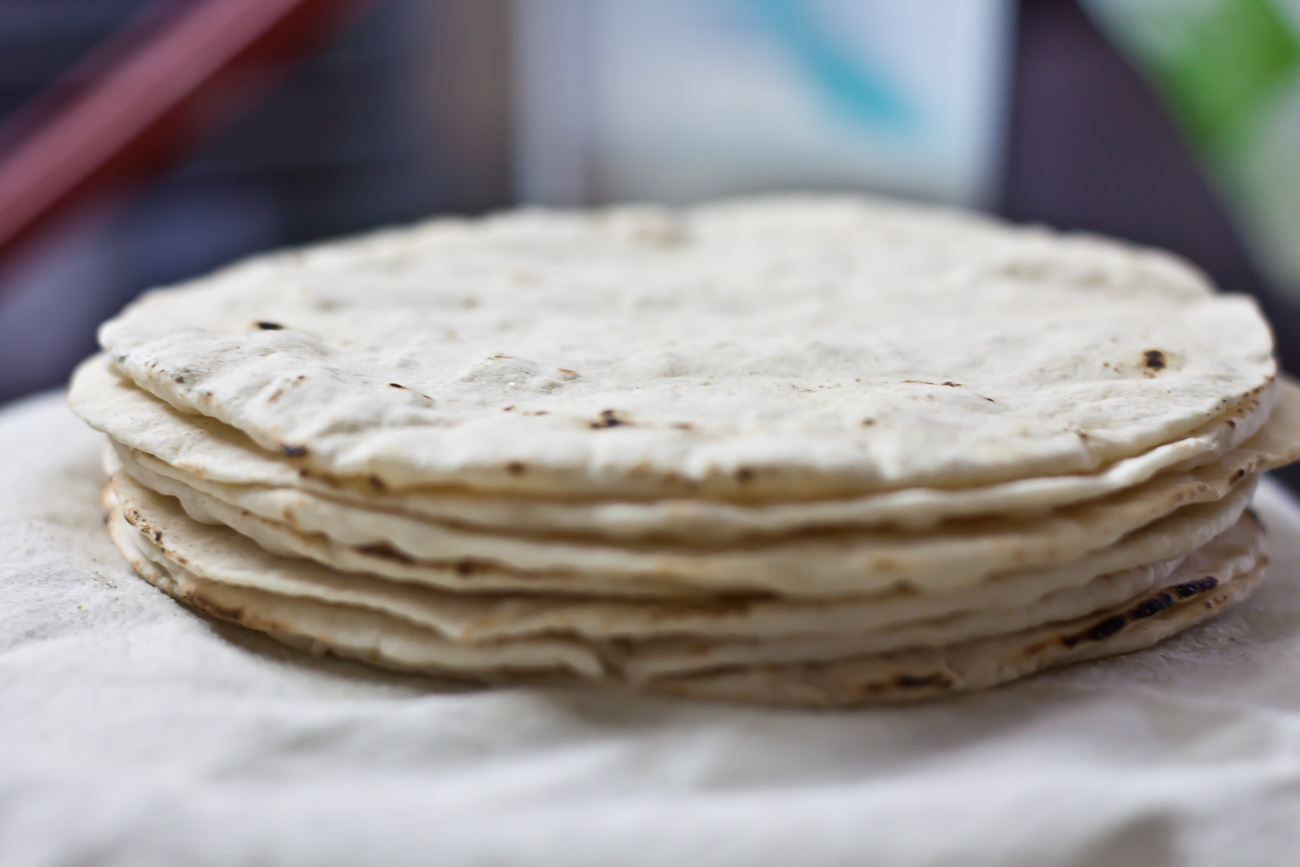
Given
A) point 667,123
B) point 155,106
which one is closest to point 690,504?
point 155,106

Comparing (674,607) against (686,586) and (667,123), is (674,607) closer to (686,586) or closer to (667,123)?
(686,586)

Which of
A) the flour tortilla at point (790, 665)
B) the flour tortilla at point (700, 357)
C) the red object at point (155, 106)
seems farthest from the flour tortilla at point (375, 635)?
the red object at point (155, 106)

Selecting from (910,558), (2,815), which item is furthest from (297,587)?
(910,558)

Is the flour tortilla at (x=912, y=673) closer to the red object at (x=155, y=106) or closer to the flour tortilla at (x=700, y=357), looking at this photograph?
the flour tortilla at (x=700, y=357)

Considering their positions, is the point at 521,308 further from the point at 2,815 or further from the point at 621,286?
the point at 2,815

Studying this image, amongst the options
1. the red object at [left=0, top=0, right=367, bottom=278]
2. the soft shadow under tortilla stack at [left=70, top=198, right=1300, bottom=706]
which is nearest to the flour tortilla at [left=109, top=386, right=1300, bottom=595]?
the soft shadow under tortilla stack at [left=70, top=198, right=1300, bottom=706]

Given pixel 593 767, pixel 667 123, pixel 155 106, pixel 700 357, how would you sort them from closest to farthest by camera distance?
1. pixel 593 767
2. pixel 700 357
3. pixel 155 106
4. pixel 667 123
